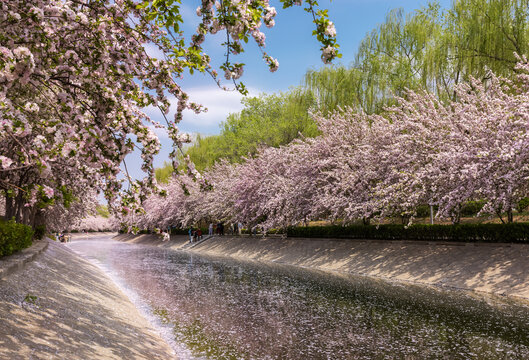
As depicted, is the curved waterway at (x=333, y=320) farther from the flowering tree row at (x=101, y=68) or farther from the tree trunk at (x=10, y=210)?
the tree trunk at (x=10, y=210)

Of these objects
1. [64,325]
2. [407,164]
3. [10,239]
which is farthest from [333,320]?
[407,164]

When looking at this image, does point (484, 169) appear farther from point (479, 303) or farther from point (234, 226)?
point (234, 226)

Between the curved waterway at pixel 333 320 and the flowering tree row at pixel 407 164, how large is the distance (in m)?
3.47

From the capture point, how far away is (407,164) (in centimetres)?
2319

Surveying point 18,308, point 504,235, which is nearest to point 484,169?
point 504,235

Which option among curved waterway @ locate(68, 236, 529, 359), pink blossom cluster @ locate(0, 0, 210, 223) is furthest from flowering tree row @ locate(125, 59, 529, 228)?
curved waterway @ locate(68, 236, 529, 359)

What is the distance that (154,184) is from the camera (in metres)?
8.38

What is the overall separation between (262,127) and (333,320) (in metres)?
44.8

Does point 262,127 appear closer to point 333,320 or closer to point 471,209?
point 471,209

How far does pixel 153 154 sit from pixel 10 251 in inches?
338

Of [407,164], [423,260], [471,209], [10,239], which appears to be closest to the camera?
[10,239]

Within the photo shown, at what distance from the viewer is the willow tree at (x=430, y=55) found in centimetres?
2512

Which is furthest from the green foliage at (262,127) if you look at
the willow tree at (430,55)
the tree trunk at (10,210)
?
the tree trunk at (10,210)

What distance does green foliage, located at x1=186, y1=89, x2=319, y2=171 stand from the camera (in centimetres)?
4969
